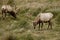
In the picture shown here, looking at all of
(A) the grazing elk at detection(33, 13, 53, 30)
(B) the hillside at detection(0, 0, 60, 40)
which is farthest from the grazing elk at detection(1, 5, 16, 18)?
(A) the grazing elk at detection(33, 13, 53, 30)

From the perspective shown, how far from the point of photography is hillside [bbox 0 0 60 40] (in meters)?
14.0

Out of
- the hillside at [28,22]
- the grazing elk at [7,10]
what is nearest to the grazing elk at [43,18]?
the hillside at [28,22]

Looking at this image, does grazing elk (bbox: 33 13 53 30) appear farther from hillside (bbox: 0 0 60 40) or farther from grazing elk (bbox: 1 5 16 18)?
grazing elk (bbox: 1 5 16 18)

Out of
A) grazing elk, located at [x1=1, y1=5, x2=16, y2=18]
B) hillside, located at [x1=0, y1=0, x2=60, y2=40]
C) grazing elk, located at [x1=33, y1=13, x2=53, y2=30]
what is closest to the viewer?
hillside, located at [x1=0, y1=0, x2=60, y2=40]

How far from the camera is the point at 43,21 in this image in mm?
16516

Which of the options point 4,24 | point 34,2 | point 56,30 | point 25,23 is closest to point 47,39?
point 56,30

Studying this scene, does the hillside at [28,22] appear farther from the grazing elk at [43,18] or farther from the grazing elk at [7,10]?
the grazing elk at [43,18]

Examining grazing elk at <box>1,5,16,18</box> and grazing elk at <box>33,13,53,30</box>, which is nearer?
grazing elk at <box>33,13,53,30</box>

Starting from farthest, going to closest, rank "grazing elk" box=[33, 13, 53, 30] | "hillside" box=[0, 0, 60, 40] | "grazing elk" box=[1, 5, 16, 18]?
1. "grazing elk" box=[1, 5, 16, 18]
2. "grazing elk" box=[33, 13, 53, 30]
3. "hillside" box=[0, 0, 60, 40]

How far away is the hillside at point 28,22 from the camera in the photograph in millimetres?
14041

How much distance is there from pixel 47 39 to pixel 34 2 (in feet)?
34.9

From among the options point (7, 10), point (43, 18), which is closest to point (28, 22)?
point (43, 18)

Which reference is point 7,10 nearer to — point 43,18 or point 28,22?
point 28,22

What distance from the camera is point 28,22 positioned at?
18.3 metres
